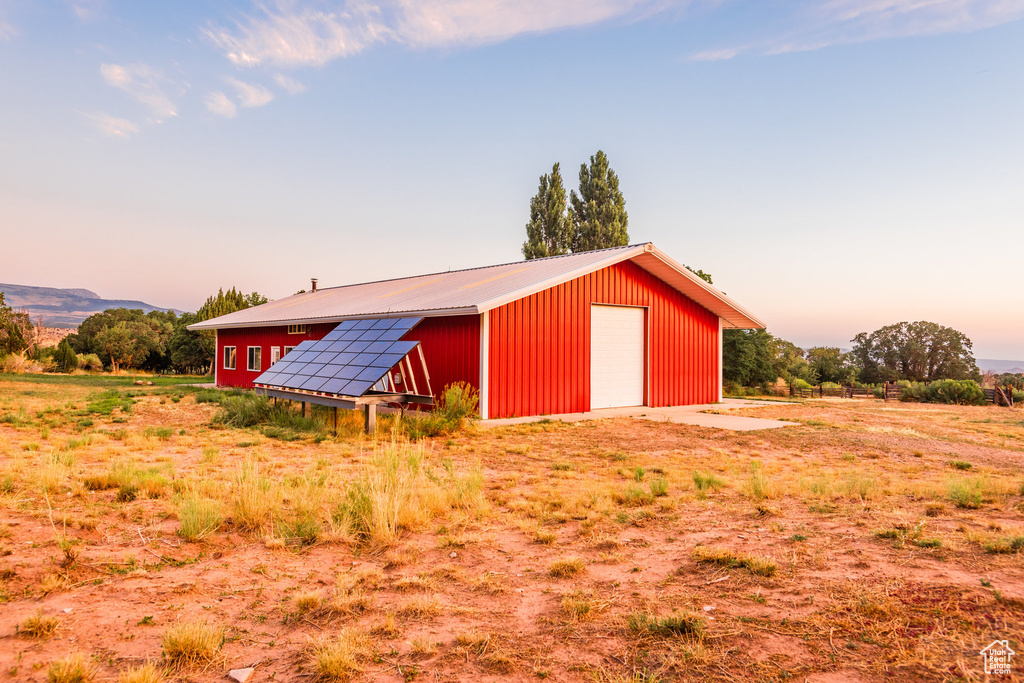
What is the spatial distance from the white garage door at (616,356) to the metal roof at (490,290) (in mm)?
1573

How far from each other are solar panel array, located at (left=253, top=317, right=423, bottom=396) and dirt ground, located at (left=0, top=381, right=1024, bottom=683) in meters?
3.68

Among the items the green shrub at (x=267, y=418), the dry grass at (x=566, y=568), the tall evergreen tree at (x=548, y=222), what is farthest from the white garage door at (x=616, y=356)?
the tall evergreen tree at (x=548, y=222)

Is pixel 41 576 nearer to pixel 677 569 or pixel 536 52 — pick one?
pixel 677 569

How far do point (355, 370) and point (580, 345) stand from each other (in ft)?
20.7

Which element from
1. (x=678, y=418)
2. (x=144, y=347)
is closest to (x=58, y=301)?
(x=144, y=347)

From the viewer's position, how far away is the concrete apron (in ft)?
44.5

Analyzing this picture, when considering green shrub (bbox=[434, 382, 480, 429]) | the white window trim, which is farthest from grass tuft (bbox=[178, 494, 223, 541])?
the white window trim

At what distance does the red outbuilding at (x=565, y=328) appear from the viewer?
13977 millimetres

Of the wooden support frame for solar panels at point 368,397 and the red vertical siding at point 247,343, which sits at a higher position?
the red vertical siding at point 247,343

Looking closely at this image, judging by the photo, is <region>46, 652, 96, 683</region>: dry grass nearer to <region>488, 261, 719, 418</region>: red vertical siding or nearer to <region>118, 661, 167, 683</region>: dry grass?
<region>118, 661, 167, 683</region>: dry grass

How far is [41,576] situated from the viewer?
4.12 m

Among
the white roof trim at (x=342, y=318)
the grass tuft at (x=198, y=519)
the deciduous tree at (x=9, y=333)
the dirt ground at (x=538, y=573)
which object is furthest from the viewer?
the deciduous tree at (x=9, y=333)

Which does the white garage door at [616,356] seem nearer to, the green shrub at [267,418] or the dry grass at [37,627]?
the green shrub at [267,418]

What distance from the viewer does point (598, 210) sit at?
142 ft
